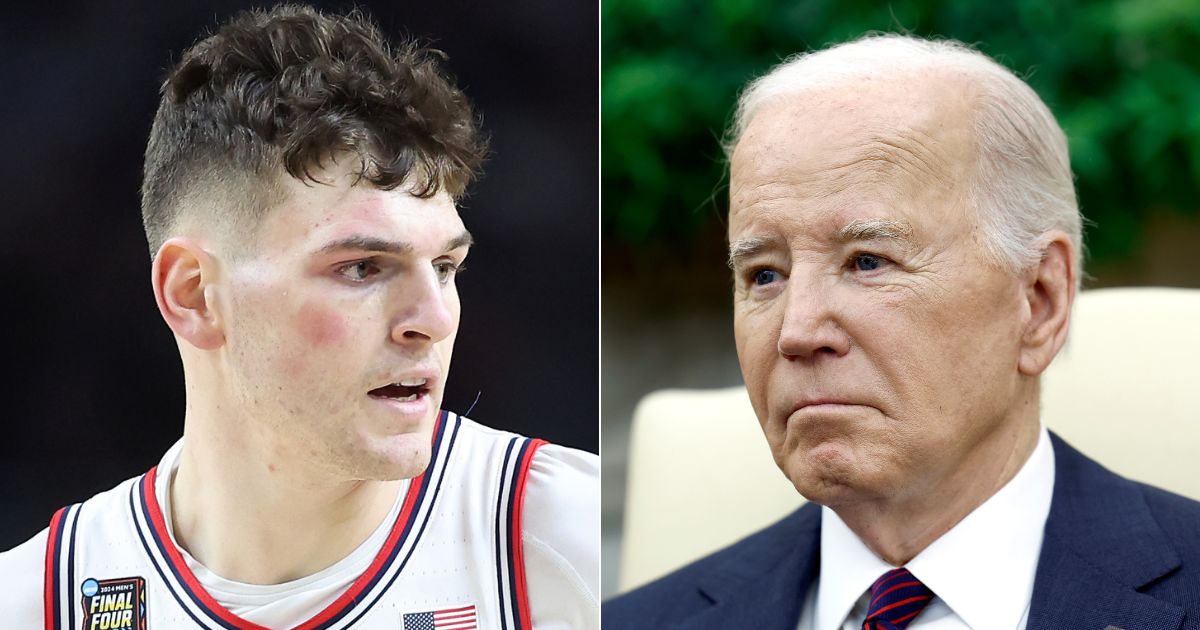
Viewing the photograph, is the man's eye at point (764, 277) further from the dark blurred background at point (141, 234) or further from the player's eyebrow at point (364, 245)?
the player's eyebrow at point (364, 245)

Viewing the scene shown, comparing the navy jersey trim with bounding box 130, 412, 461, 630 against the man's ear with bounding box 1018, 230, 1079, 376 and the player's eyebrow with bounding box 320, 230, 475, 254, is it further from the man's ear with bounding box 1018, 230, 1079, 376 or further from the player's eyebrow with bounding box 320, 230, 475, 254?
the man's ear with bounding box 1018, 230, 1079, 376

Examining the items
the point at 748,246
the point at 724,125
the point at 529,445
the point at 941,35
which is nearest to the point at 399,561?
the point at 529,445

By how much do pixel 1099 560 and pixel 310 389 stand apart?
801mm

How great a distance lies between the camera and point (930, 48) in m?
1.27

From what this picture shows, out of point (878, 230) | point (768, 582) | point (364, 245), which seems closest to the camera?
point (364, 245)

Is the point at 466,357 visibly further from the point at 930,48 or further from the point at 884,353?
the point at 930,48

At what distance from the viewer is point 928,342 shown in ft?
3.76

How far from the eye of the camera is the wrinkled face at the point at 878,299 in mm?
1141

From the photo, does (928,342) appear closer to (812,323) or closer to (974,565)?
(812,323)

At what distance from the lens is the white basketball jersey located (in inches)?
37.5

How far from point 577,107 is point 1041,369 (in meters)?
0.57

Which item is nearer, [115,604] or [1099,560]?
[115,604]

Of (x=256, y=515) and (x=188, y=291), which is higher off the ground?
(x=188, y=291)

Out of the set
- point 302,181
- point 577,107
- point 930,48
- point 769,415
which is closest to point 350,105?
point 302,181
